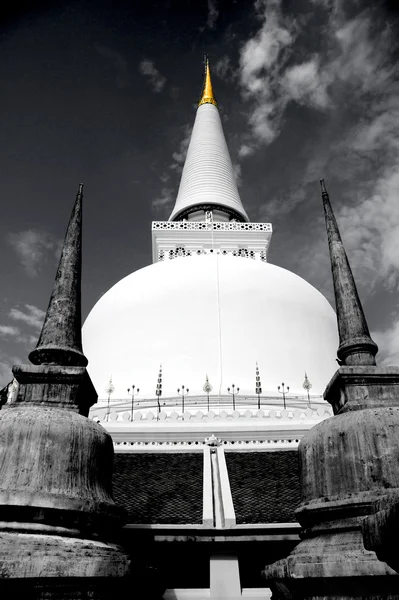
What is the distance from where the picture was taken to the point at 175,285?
1823 centimetres

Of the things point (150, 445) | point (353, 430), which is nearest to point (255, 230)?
point (150, 445)

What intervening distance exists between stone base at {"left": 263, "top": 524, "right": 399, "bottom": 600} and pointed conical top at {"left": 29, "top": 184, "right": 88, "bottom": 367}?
104 inches

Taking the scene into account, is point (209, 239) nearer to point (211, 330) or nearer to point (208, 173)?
point (208, 173)

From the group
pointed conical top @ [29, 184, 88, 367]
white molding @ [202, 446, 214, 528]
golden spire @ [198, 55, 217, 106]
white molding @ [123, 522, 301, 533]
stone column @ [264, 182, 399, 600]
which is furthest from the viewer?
golden spire @ [198, 55, 217, 106]

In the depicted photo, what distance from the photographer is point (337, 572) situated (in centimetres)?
353

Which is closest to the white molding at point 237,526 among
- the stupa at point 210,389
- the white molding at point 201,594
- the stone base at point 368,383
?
the stupa at point 210,389

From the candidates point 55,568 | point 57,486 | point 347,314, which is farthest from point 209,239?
point 55,568

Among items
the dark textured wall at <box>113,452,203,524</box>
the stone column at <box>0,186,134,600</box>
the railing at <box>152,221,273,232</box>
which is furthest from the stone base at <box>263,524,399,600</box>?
A: the railing at <box>152,221,273,232</box>

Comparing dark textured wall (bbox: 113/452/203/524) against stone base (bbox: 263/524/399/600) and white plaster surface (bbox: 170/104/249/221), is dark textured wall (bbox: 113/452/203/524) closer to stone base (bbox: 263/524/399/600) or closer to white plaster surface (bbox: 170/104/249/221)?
stone base (bbox: 263/524/399/600)

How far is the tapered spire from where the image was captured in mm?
4820

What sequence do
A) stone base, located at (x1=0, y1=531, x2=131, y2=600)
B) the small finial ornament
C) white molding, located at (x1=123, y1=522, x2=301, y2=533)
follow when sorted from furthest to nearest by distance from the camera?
the small finial ornament → white molding, located at (x1=123, y1=522, x2=301, y2=533) → stone base, located at (x1=0, y1=531, x2=131, y2=600)

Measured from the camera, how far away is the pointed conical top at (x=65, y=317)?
15.5ft

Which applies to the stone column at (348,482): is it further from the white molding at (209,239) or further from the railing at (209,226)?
the railing at (209,226)

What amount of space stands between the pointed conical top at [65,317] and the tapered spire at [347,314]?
2.64 meters
